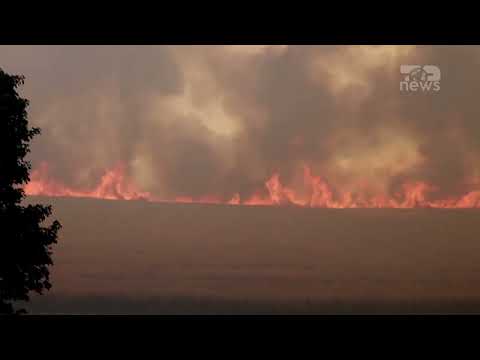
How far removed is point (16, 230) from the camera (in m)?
16.4

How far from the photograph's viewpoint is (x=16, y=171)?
16625 mm

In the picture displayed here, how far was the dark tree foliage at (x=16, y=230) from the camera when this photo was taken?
1628cm

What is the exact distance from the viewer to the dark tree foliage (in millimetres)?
16281
